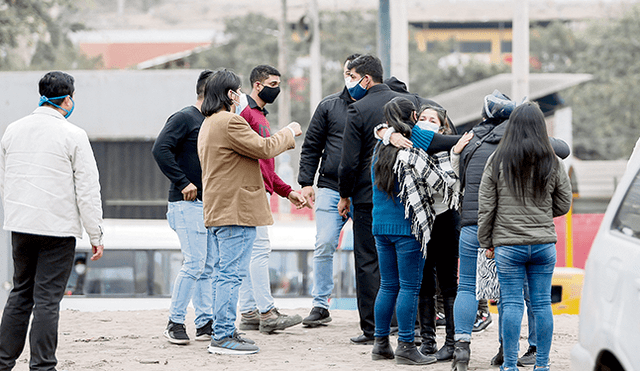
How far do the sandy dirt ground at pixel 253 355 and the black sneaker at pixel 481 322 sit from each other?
64 millimetres

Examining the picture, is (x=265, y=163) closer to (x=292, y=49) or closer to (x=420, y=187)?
(x=420, y=187)

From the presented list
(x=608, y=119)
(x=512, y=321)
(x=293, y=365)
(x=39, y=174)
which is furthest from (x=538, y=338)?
(x=608, y=119)

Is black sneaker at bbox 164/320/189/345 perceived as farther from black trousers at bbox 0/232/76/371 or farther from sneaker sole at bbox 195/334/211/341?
black trousers at bbox 0/232/76/371

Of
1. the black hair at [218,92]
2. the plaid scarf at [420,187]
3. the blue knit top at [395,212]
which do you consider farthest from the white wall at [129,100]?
the plaid scarf at [420,187]

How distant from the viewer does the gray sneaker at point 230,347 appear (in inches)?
225

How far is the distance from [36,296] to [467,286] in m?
2.55

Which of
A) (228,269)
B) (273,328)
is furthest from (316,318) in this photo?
(228,269)

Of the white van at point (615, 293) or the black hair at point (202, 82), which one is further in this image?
the black hair at point (202, 82)

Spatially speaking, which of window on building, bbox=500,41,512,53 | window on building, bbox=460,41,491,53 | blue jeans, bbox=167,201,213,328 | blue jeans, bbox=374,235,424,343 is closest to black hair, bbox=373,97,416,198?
blue jeans, bbox=374,235,424,343

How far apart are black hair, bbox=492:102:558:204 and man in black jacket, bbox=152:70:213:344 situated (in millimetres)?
2364

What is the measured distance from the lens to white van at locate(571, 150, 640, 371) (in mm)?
3078

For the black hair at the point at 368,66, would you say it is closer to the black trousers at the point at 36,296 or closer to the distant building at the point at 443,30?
the black trousers at the point at 36,296

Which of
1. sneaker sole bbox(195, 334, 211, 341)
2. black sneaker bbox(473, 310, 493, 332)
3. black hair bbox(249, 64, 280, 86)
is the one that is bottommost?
black sneaker bbox(473, 310, 493, 332)

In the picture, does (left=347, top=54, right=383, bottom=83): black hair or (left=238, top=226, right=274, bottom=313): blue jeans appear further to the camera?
(left=238, top=226, right=274, bottom=313): blue jeans
